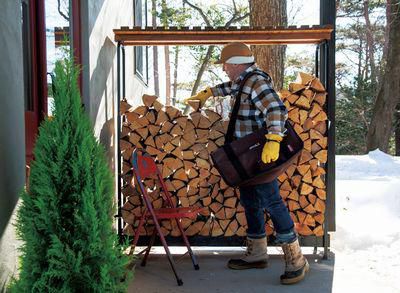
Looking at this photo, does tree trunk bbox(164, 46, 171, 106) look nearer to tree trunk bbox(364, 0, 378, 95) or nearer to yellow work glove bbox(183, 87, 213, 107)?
tree trunk bbox(364, 0, 378, 95)

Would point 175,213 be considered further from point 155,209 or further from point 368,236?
point 368,236

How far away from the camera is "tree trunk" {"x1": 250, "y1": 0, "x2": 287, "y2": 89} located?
705cm

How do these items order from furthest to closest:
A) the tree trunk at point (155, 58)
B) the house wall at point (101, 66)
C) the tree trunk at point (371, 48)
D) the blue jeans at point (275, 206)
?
the tree trunk at point (371, 48) < the tree trunk at point (155, 58) < the house wall at point (101, 66) < the blue jeans at point (275, 206)

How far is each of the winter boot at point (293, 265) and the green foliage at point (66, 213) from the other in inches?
78.8

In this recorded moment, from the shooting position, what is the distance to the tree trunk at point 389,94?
17.1m

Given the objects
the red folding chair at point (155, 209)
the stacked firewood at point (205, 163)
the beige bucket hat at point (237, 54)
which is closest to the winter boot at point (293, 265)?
the stacked firewood at point (205, 163)

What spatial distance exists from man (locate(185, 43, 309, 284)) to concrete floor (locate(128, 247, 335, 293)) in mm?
127

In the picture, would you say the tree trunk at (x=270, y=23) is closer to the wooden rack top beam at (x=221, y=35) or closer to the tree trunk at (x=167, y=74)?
the wooden rack top beam at (x=221, y=35)

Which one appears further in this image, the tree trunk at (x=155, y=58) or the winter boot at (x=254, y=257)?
the tree trunk at (x=155, y=58)

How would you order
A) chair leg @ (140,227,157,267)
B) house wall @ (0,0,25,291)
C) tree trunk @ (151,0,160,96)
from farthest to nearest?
tree trunk @ (151,0,160,96)
chair leg @ (140,227,157,267)
house wall @ (0,0,25,291)

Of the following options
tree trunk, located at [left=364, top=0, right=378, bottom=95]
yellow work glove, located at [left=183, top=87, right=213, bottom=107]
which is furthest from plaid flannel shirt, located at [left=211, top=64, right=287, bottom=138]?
tree trunk, located at [left=364, top=0, right=378, bottom=95]

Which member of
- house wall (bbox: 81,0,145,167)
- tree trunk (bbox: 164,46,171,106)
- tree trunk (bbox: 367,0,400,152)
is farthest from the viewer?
tree trunk (bbox: 164,46,171,106)

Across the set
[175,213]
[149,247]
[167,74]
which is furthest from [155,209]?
[167,74]

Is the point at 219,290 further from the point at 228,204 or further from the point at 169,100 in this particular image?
the point at 169,100
